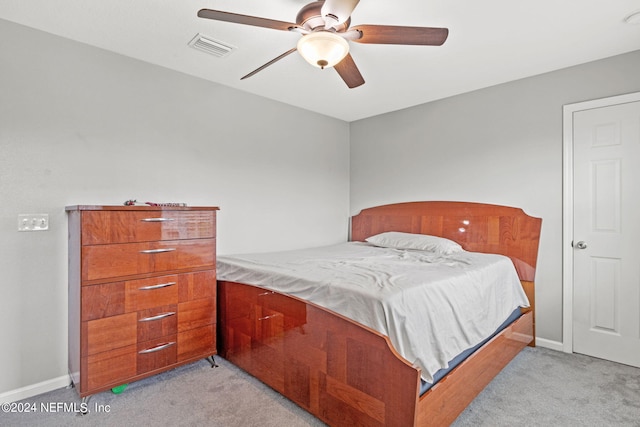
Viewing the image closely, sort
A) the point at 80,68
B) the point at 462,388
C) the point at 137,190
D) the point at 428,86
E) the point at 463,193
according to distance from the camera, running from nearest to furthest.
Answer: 1. the point at 462,388
2. the point at 80,68
3. the point at 137,190
4. the point at 428,86
5. the point at 463,193

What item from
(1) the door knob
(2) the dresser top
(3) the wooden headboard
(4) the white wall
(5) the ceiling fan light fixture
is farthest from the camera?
(3) the wooden headboard

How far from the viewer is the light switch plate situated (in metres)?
2.12

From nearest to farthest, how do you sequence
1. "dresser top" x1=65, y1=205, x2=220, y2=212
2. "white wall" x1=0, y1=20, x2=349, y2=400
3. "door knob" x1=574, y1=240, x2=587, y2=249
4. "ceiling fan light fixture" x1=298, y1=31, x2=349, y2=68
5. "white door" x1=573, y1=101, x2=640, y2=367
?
1. "ceiling fan light fixture" x1=298, y1=31, x2=349, y2=68
2. "dresser top" x1=65, y1=205, x2=220, y2=212
3. "white wall" x1=0, y1=20, x2=349, y2=400
4. "white door" x1=573, y1=101, x2=640, y2=367
5. "door knob" x1=574, y1=240, x2=587, y2=249

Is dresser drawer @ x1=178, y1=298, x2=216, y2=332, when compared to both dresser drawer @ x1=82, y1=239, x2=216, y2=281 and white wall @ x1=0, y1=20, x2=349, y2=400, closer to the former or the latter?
dresser drawer @ x1=82, y1=239, x2=216, y2=281

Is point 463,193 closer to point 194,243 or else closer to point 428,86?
point 428,86

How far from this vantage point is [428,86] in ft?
10.3

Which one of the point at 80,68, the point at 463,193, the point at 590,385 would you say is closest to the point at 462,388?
the point at 590,385

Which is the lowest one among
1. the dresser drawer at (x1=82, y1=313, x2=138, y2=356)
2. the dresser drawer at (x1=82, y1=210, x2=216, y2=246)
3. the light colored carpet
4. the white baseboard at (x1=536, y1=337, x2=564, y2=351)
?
the light colored carpet

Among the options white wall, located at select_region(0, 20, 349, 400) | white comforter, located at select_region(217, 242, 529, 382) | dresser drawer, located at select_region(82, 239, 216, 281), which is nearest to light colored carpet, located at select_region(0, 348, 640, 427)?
white comforter, located at select_region(217, 242, 529, 382)

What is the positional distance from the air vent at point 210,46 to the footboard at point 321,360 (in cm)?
170

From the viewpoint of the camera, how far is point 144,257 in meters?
2.19

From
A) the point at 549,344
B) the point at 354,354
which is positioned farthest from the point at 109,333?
the point at 549,344

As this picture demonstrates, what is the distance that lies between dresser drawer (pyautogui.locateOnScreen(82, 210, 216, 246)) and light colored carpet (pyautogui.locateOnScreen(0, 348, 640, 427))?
974 millimetres

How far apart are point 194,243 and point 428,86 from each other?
248cm
